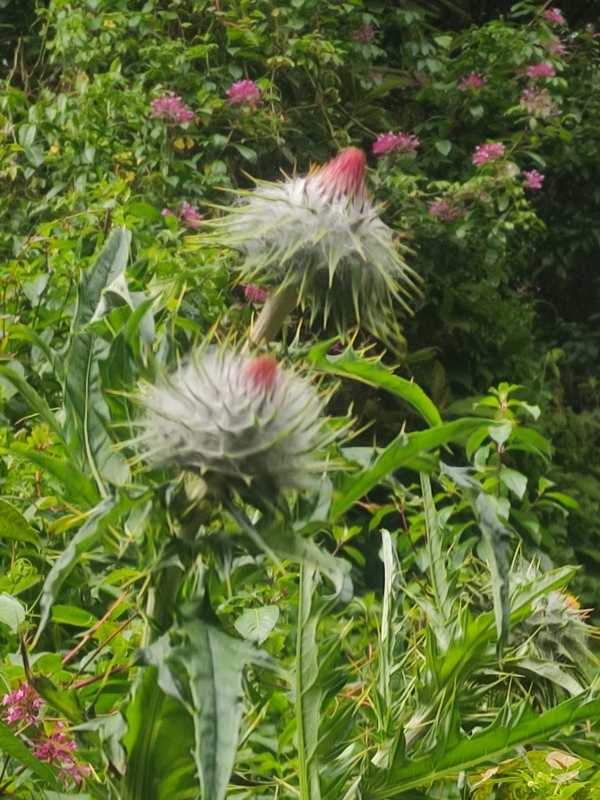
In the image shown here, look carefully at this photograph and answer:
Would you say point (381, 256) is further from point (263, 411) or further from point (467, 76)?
point (467, 76)

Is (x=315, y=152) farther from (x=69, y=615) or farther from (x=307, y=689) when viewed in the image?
(x=307, y=689)

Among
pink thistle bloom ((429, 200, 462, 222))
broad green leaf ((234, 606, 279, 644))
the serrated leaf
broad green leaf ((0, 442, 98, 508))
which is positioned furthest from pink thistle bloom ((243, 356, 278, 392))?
pink thistle bloom ((429, 200, 462, 222))

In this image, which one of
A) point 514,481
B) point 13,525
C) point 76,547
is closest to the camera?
point 76,547

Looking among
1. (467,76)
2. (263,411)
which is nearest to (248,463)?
(263,411)

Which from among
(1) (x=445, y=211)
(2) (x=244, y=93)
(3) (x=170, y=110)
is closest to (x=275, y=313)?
(3) (x=170, y=110)

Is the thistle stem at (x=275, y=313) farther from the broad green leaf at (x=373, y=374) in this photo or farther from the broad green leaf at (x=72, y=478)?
the broad green leaf at (x=72, y=478)

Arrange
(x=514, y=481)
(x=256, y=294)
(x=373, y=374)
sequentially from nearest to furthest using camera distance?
1. (x=373, y=374)
2. (x=514, y=481)
3. (x=256, y=294)

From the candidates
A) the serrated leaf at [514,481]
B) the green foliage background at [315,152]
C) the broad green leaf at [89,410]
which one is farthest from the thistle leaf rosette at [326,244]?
the green foliage background at [315,152]

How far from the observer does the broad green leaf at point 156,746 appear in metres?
1.43

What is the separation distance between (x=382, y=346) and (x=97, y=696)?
2.75m

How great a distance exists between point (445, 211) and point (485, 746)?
9.51 ft

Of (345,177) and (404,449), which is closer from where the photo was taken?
(404,449)

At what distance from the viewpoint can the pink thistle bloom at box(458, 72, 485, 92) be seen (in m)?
4.61

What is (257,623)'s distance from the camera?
1.87 metres
